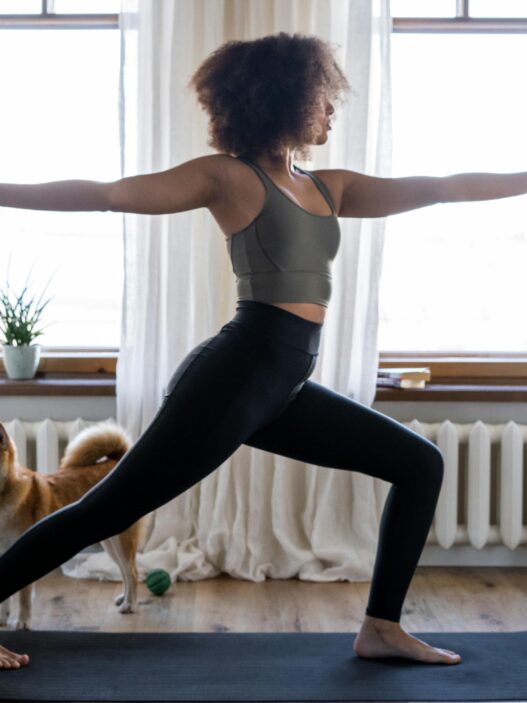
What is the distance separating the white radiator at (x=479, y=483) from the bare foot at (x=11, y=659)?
1501mm

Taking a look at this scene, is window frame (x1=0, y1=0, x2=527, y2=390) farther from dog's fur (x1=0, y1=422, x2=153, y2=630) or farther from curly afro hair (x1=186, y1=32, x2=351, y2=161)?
curly afro hair (x1=186, y1=32, x2=351, y2=161)

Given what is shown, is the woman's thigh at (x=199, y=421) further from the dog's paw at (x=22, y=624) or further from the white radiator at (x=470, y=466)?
the white radiator at (x=470, y=466)

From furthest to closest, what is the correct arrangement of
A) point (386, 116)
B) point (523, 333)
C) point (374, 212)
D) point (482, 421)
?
point (523, 333)
point (482, 421)
point (386, 116)
point (374, 212)

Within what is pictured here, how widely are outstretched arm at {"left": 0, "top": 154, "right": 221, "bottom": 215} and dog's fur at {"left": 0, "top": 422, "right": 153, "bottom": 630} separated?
885 millimetres

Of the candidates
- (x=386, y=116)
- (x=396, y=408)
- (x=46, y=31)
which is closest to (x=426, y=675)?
(x=396, y=408)

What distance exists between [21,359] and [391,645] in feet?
5.47

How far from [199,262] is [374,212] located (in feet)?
3.62

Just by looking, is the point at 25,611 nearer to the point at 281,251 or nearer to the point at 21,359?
the point at 21,359

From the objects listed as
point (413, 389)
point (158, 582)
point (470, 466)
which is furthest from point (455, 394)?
point (158, 582)

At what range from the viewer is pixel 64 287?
3559mm

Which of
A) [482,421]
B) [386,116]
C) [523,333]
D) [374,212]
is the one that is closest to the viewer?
[374,212]

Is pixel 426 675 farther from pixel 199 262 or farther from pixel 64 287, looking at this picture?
pixel 64 287

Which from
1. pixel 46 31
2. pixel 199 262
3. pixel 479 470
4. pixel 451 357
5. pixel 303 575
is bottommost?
pixel 303 575

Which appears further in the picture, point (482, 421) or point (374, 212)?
point (482, 421)
